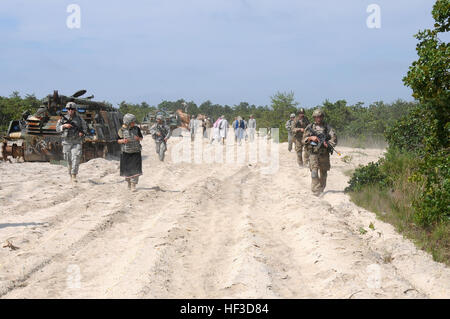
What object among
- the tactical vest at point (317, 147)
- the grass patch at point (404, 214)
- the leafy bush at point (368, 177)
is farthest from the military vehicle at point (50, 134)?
the grass patch at point (404, 214)

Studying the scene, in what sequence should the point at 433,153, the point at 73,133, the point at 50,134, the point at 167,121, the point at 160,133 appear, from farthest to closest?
1. the point at 167,121
2. the point at 160,133
3. the point at 50,134
4. the point at 73,133
5. the point at 433,153

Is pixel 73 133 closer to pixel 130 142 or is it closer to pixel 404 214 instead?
pixel 130 142

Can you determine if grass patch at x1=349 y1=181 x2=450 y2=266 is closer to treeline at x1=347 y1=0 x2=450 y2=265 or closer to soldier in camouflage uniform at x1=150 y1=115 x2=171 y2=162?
treeline at x1=347 y1=0 x2=450 y2=265

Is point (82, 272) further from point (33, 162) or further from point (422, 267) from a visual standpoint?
point (33, 162)

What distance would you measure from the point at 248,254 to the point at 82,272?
6.03 feet

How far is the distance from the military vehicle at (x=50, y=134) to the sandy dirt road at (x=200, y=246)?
4.88m

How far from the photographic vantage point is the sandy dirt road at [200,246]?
482 cm

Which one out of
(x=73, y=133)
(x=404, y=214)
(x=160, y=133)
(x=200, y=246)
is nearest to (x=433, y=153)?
(x=404, y=214)

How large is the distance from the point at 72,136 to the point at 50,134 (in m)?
4.52

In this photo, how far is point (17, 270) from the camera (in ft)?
17.4

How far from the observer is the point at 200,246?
6.24 meters

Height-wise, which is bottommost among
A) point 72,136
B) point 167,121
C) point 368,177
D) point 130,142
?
point 368,177

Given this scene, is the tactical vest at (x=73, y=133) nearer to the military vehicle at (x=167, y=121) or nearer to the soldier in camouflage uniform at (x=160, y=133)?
the soldier in camouflage uniform at (x=160, y=133)
